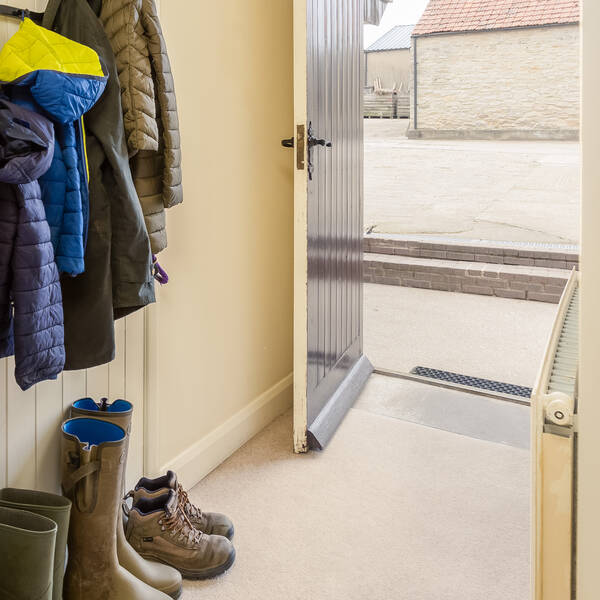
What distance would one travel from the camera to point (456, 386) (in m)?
3.03

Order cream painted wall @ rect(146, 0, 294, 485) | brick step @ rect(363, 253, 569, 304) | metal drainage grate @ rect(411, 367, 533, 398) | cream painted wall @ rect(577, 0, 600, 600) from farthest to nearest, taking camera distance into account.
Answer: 1. brick step @ rect(363, 253, 569, 304)
2. metal drainage grate @ rect(411, 367, 533, 398)
3. cream painted wall @ rect(146, 0, 294, 485)
4. cream painted wall @ rect(577, 0, 600, 600)

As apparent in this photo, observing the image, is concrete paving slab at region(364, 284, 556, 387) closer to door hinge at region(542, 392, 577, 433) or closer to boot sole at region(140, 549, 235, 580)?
boot sole at region(140, 549, 235, 580)

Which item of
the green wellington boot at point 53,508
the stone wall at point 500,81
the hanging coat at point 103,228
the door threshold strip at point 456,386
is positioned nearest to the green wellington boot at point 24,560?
the green wellington boot at point 53,508

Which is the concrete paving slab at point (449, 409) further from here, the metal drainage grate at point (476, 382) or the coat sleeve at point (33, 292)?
the coat sleeve at point (33, 292)

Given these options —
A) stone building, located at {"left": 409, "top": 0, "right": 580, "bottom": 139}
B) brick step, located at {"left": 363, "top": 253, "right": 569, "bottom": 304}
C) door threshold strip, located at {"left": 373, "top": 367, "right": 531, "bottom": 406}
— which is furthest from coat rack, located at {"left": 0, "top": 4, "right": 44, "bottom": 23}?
stone building, located at {"left": 409, "top": 0, "right": 580, "bottom": 139}

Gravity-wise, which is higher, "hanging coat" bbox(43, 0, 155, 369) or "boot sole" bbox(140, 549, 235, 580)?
"hanging coat" bbox(43, 0, 155, 369)

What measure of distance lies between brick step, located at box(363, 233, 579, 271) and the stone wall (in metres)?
9.81

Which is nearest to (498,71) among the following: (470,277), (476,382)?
(470,277)

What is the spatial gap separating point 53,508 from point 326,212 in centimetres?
154

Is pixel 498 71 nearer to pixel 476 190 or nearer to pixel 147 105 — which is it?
pixel 476 190

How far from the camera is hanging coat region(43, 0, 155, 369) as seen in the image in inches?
51.3

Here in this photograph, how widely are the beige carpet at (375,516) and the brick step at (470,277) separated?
2.91 meters

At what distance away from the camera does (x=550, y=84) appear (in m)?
14.6

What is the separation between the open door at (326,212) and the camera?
217 cm
